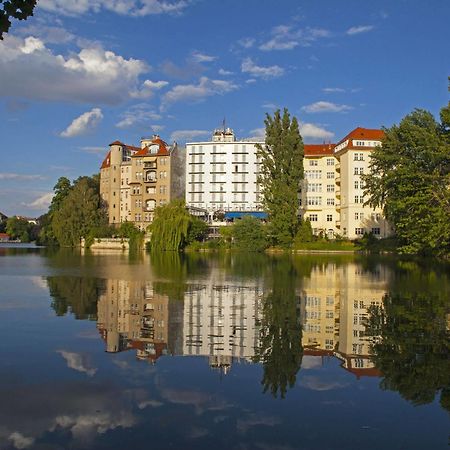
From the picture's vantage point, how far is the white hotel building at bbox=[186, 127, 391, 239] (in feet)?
277

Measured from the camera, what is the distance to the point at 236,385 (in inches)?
357

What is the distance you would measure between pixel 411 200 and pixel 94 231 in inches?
2379

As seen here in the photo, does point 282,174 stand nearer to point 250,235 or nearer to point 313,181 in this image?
point 250,235

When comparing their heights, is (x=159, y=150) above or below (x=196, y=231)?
above

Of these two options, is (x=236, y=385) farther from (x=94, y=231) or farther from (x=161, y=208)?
(x=94, y=231)

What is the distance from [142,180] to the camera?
9956 cm

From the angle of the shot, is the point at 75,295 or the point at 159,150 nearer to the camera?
the point at 75,295

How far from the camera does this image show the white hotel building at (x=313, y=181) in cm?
8431

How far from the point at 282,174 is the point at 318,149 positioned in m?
30.0

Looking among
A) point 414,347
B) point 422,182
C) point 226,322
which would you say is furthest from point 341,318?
point 422,182

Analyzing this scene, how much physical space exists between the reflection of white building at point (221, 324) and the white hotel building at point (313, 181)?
174ft

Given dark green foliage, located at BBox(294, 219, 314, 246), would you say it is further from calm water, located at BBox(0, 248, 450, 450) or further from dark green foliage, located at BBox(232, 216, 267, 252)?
calm water, located at BBox(0, 248, 450, 450)

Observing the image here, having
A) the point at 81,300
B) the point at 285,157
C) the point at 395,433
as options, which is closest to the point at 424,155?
the point at 285,157

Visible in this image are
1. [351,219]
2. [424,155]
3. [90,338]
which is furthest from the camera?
[351,219]
